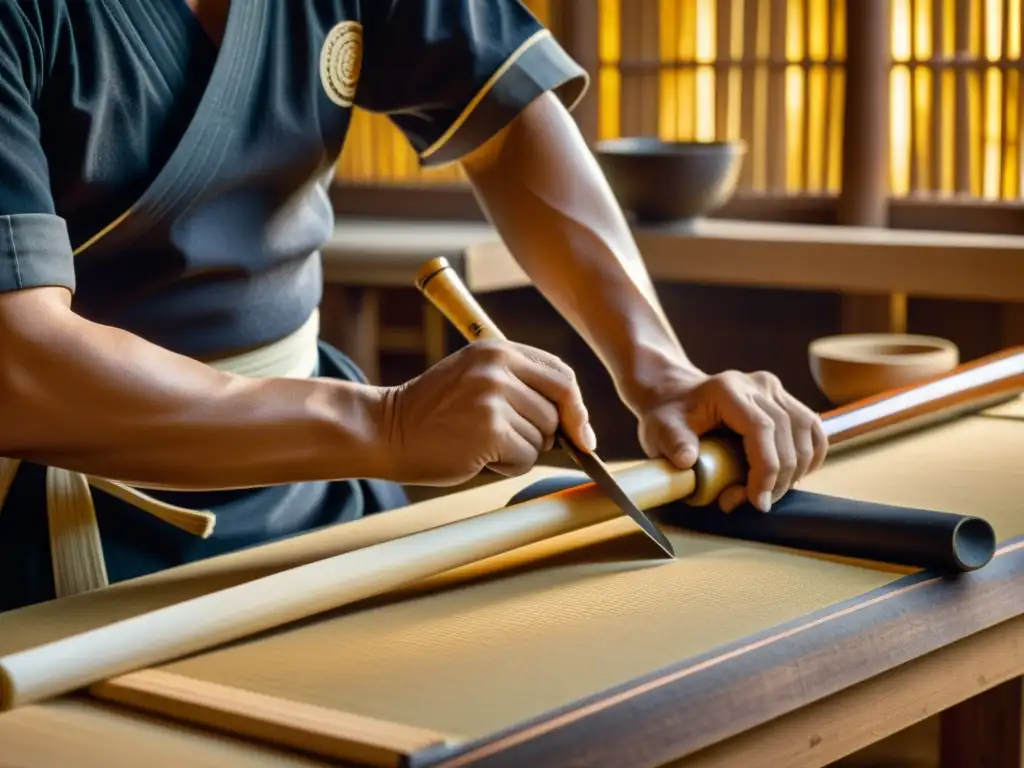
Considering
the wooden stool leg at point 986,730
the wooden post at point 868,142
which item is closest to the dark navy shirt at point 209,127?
the wooden stool leg at point 986,730

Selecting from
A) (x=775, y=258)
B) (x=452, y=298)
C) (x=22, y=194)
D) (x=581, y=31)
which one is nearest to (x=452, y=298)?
(x=452, y=298)

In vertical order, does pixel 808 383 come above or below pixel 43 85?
below

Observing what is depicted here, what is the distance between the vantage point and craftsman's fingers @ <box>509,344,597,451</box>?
4.67ft

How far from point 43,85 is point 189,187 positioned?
6.9 inches

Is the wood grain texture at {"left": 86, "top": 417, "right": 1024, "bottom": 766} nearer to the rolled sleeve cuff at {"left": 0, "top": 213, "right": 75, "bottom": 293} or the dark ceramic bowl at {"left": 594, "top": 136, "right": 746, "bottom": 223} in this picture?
the rolled sleeve cuff at {"left": 0, "top": 213, "right": 75, "bottom": 293}

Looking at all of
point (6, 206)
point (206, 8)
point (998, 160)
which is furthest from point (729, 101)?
point (6, 206)

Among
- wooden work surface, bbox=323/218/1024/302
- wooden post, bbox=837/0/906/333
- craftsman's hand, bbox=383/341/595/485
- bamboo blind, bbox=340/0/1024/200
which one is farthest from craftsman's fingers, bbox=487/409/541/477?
bamboo blind, bbox=340/0/1024/200

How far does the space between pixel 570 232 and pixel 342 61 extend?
34 centimetres

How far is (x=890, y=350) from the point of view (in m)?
2.43

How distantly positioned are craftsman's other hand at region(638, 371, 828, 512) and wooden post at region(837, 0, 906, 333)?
90.2 inches

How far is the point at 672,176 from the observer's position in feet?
12.7

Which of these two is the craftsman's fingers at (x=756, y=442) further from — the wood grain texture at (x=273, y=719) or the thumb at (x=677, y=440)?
the wood grain texture at (x=273, y=719)

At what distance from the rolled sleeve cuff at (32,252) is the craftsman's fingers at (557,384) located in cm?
42

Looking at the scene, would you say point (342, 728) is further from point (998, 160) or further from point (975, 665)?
point (998, 160)
